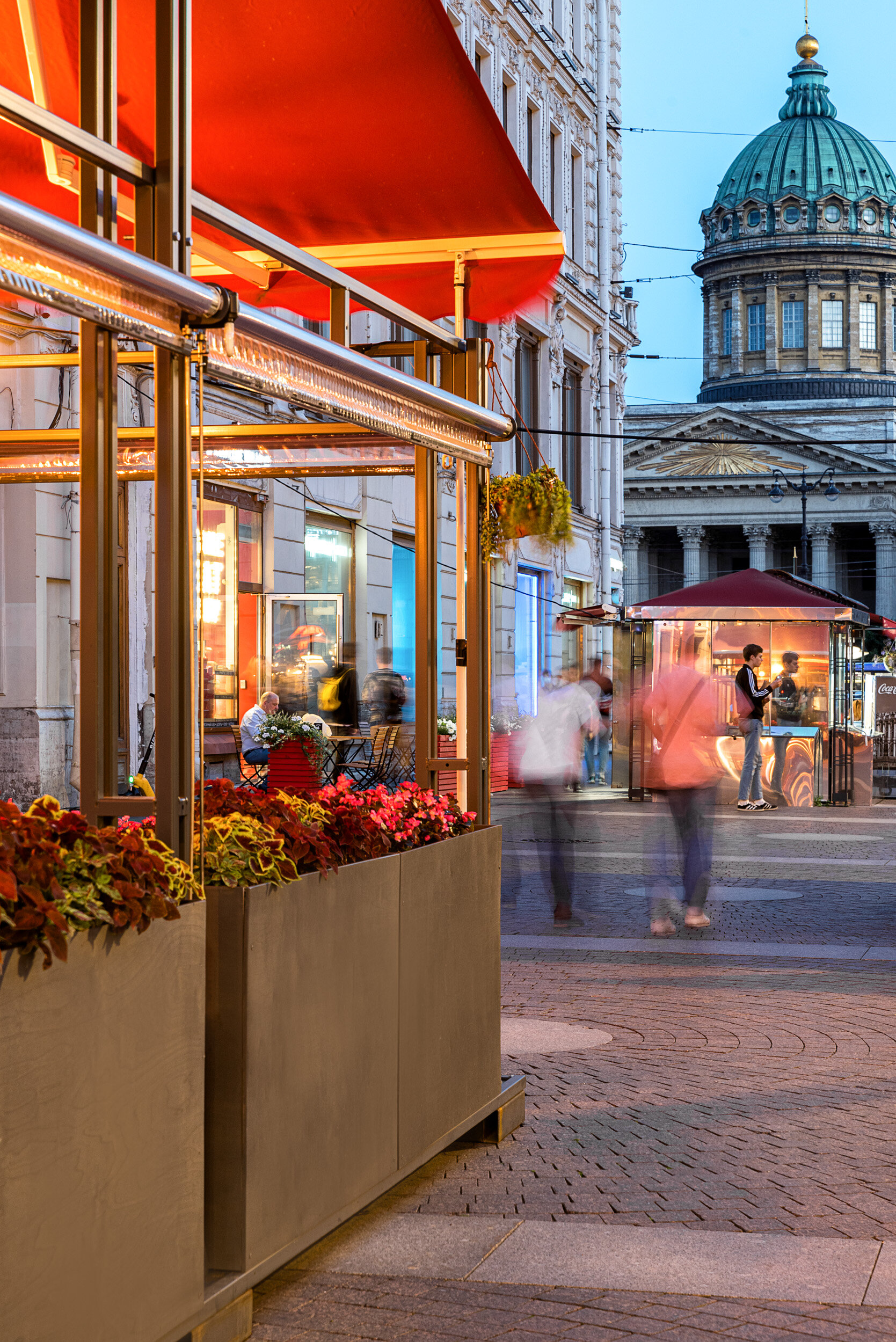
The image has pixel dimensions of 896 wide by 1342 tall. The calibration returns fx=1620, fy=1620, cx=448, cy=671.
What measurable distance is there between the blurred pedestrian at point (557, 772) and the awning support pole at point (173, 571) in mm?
6528

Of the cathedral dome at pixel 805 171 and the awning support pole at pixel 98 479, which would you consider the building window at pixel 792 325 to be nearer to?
the cathedral dome at pixel 805 171

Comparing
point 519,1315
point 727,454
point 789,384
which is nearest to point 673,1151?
point 519,1315

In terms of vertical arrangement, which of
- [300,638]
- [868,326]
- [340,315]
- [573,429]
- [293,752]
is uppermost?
[868,326]

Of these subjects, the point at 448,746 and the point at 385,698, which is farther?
the point at 448,746

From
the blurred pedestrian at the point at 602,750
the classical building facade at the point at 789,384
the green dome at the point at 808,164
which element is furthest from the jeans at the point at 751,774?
the green dome at the point at 808,164

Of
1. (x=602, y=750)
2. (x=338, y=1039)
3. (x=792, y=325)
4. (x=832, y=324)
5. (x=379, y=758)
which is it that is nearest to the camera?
(x=338, y=1039)

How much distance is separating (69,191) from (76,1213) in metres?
4.00

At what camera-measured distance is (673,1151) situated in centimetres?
515

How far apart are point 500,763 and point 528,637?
9179 mm

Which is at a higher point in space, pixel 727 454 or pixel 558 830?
pixel 727 454

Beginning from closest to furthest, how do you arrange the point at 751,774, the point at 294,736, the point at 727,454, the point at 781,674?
the point at 294,736, the point at 751,774, the point at 781,674, the point at 727,454

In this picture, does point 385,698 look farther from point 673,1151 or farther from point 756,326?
point 756,326

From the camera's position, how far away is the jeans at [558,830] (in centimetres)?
1006

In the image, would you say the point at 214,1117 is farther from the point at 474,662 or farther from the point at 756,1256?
the point at 474,662
